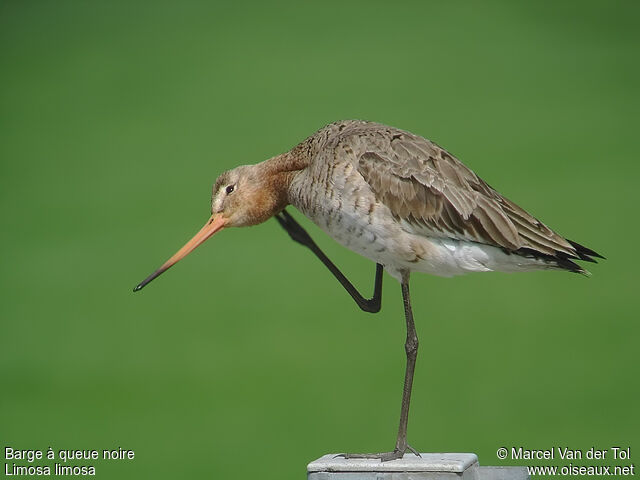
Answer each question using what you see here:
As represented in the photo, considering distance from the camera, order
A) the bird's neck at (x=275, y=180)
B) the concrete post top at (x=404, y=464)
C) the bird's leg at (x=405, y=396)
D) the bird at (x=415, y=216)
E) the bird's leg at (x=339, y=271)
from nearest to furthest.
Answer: the concrete post top at (x=404, y=464) → the bird's leg at (x=405, y=396) → the bird at (x=415, y=216) → the bird's neck at (x=275, y=180) → the bird's leg at (x=339, y=271)

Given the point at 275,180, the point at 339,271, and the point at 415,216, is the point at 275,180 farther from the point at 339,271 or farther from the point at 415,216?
the point at 415,216

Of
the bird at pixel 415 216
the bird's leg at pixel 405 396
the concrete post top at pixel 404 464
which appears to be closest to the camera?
the concrete post top at pixel 404 464

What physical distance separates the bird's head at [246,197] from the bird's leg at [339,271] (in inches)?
13.6

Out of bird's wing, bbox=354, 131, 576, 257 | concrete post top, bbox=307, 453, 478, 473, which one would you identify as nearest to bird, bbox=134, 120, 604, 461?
bird's wing, bbox=354, 131, 576, 257

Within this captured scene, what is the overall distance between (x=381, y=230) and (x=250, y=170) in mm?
834

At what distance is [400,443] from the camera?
4969 mm

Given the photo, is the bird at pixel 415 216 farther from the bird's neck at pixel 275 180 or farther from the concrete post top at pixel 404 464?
the bird's neck at pixel 275 180

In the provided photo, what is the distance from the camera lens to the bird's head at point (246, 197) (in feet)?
18.1

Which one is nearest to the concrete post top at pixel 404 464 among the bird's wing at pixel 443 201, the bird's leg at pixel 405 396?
the bird's leg at pixel 405 396

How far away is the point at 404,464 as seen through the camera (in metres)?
4.68

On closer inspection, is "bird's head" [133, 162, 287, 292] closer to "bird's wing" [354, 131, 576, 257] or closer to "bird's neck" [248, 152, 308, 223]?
"bird's neck" [248, 152, 308, 223]

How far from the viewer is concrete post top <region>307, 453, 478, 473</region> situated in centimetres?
454

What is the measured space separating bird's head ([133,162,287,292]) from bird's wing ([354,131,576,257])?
1.78 feet

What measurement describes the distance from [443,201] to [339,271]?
86 centimetres
